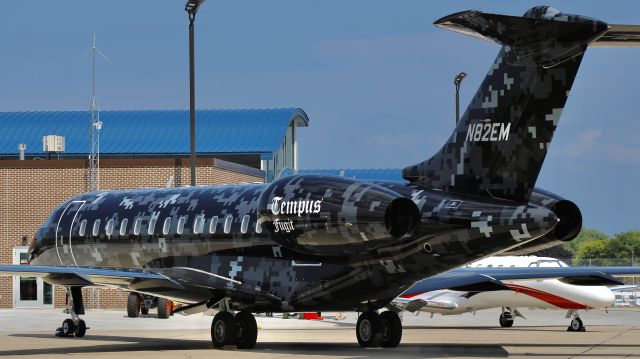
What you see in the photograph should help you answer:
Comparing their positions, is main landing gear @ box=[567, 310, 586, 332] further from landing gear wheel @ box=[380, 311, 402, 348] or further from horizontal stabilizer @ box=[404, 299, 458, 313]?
landing gear wheel @ box=[380, 311, 402, 348]

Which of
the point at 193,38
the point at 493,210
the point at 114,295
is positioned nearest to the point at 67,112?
the point at 114,295

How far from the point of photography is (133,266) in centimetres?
2941

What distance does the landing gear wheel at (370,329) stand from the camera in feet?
85.5

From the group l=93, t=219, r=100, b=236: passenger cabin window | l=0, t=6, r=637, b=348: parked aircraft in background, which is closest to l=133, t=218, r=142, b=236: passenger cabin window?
l=0, t=6, r=637, b=348: parked aircraft in background

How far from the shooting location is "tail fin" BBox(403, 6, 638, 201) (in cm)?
2066

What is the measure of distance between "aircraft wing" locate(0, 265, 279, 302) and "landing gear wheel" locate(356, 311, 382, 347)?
6.26 ft

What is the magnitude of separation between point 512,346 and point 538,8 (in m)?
9.11

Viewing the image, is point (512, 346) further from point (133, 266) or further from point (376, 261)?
point (133, 266)

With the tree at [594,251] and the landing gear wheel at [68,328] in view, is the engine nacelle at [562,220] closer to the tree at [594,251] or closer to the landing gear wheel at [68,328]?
the landing gear wheel at [68,328]

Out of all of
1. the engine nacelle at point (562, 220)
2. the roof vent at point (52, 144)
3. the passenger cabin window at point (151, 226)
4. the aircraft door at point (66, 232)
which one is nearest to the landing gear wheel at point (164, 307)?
the aircraft door at point (66, 232)

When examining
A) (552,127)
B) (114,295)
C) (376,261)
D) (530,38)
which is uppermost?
(530,38)

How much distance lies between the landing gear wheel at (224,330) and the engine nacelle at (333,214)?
253 centimetres

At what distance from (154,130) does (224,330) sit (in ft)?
131

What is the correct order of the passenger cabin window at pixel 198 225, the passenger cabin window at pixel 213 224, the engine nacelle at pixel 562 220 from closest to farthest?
the engine nacelle at pixel 562 220 < the passenger cabin window at pixel 213 224 < the passenger cabin window at pixel 198 225
